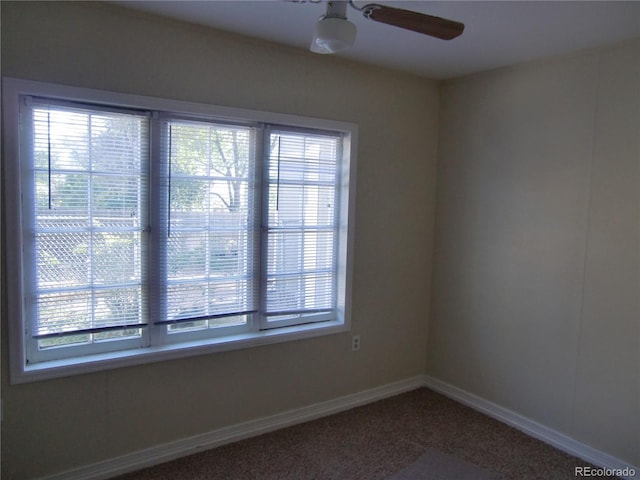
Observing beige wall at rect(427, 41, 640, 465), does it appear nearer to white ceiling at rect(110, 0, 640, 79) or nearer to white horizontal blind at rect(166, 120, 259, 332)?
white ceiling at rect(110, 0, 640, 79)

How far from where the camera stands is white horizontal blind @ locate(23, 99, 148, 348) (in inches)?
85.0

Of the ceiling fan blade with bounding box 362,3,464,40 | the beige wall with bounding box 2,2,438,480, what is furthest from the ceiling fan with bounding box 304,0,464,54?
the beige wall with bounding box 2,2,438,480

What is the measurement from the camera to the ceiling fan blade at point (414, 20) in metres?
1.62

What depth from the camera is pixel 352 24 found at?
1.66 metres

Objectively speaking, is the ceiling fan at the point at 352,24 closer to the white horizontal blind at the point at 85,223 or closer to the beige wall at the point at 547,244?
the white horizontal blind at the point at 85,223

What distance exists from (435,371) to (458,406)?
0.36 meters

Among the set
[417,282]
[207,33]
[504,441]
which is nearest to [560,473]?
[504,441]

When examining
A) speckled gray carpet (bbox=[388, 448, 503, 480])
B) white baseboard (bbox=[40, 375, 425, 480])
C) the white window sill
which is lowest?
speckled gray carpet (bbox=[388, 448, 503, 480])

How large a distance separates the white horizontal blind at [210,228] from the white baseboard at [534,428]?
175 cm

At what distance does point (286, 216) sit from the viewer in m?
2.90

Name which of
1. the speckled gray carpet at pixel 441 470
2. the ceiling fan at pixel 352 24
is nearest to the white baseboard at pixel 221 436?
the speckled gray carpet at pixel 441 470

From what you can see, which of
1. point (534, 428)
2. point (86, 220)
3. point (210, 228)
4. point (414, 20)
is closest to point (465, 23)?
point (414, 20)

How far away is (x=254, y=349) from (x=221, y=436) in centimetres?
56

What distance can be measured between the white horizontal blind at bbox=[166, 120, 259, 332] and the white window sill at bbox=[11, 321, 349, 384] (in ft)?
0.44
